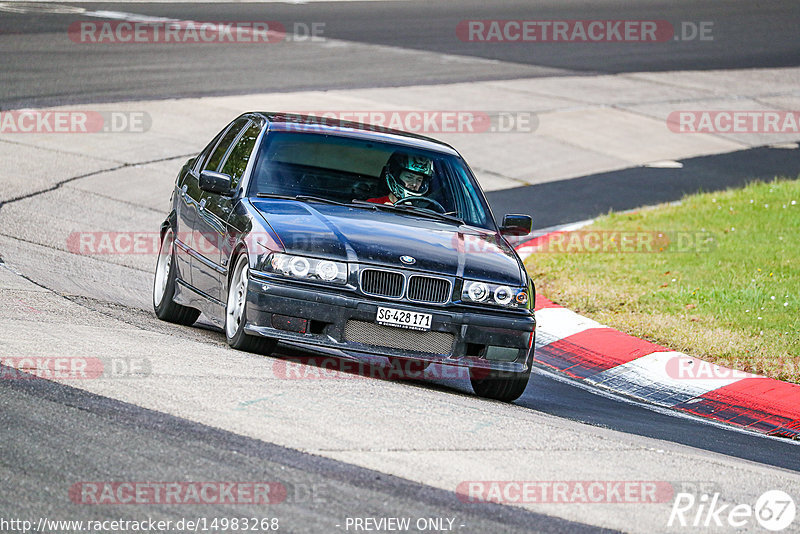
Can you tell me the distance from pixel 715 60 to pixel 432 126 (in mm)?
11913

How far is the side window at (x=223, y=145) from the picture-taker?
374 inches

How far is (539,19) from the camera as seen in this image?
33.3m

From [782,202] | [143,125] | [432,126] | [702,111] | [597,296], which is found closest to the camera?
[597,296]

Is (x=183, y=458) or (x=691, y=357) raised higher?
(x=183, y=458)

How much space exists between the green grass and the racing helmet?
2.62m

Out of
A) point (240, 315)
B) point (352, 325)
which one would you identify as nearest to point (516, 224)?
point (352, 325)

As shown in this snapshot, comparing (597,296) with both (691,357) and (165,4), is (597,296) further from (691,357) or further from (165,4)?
(165,4)

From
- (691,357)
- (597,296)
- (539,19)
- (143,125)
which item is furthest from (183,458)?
(539,19)

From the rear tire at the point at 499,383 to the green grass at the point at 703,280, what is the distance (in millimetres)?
2395

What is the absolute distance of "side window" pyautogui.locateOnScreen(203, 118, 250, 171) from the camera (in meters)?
9.50

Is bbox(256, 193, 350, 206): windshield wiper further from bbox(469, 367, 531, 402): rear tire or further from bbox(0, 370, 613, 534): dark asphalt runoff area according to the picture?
bbox(0, 370, 613, 534): dark asphalt runoff area

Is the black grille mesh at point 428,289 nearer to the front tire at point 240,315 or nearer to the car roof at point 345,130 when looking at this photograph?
the front tire at point 240,315

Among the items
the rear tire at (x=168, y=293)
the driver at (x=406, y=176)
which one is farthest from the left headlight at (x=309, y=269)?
the rear tire at (x=168, y=293)

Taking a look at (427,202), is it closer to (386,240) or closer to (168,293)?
(386,240)
